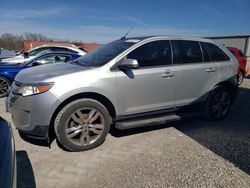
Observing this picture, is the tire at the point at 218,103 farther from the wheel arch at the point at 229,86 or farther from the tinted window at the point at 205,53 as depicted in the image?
the tinted window at the point at 205,53

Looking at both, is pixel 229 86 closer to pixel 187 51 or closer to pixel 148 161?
pixel 187 51

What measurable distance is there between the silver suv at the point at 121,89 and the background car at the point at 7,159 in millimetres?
1207

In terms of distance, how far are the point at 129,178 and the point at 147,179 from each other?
9.0 inches

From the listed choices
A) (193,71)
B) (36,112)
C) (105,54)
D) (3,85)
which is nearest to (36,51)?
(3,85)

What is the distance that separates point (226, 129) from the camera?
4.52 m

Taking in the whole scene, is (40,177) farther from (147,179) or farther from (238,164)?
(238,164)

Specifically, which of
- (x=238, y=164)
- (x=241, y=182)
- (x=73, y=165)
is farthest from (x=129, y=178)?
(x=238, y=164)

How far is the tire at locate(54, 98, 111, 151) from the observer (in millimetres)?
3309

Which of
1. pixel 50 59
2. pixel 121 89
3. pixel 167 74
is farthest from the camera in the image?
pixel 50 59

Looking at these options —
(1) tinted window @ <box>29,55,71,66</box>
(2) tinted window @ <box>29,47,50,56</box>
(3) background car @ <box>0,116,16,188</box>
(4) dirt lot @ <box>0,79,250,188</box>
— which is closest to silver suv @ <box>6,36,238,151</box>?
A: (4) dirt lot @ <box>0,79,250,188</box>

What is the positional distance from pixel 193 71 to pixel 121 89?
1.58 meters

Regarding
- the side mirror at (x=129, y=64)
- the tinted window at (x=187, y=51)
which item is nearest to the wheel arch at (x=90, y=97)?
the side mirror at (x=129, y=64)

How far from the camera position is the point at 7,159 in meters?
1.65

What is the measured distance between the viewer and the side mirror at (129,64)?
11.4 feet
